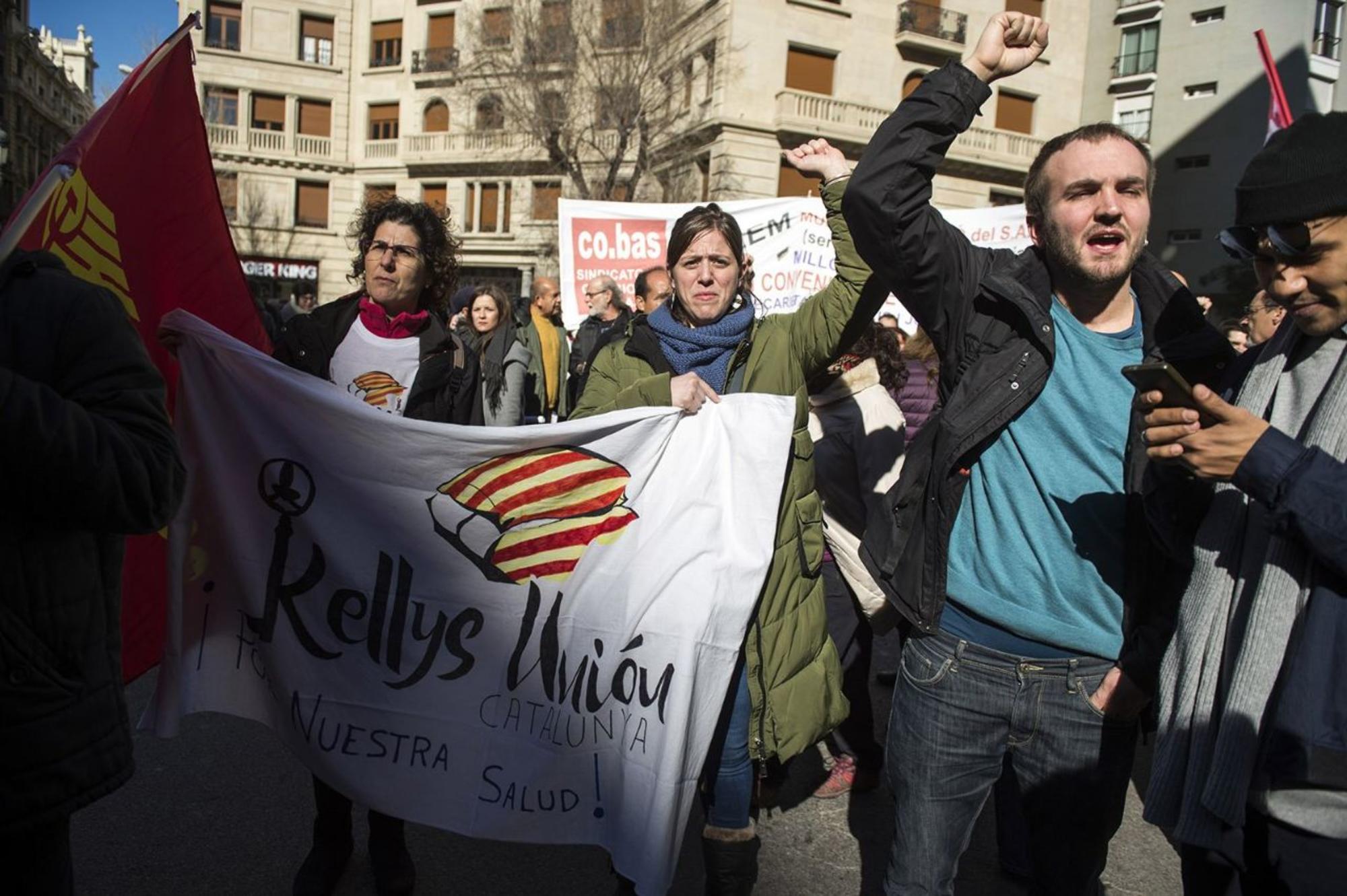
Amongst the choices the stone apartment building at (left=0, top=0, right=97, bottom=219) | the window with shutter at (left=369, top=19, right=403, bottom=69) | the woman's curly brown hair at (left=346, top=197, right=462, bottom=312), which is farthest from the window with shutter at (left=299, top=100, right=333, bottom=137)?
the woman's curly brown hair at (left=346, top=197, right=462, bottom=312)

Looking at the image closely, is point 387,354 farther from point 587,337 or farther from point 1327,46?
point 1327,46

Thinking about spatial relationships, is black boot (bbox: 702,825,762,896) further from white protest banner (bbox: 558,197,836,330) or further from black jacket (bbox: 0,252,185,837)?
white protest banner (bbox: 558,197,836,330)

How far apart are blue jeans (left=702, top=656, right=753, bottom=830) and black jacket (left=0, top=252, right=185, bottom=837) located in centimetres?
142

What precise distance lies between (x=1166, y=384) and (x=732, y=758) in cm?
154

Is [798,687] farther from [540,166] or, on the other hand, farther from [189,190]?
[540,166]

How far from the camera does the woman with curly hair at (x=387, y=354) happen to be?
120 inches

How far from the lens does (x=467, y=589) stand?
8.95ft

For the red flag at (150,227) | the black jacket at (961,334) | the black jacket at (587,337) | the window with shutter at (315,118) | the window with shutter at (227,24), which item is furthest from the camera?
the window with shutter at (315,118)

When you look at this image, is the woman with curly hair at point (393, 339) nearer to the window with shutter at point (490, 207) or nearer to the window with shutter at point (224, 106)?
the window with shutter at point (490, 207)

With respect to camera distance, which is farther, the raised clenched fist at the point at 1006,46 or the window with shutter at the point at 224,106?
the window with shutter at the point at 224,106

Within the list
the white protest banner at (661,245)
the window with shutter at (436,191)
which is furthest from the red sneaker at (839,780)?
the window with shutter at (436,191)

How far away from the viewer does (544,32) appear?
25234 millimetres

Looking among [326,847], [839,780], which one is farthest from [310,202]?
[326,847]

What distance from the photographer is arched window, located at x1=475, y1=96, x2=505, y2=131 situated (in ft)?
108
